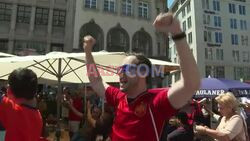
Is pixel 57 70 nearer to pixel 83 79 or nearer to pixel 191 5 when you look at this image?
pixel 83 79

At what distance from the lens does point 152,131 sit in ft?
7.97

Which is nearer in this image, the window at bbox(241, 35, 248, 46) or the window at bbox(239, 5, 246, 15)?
the window at bbox(241, 35, 248, 46)

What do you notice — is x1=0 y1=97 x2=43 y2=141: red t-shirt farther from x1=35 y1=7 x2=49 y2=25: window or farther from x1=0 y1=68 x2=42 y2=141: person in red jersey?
x1=35 y1=7 x2=49 y2=25: window

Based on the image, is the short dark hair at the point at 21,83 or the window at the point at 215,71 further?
the window at the point at 215,71

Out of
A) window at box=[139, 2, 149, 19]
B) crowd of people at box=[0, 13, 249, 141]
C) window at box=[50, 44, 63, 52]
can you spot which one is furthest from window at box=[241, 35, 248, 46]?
crowd of people at box=[0, 13, 249, 141]

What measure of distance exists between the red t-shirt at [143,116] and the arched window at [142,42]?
107ft

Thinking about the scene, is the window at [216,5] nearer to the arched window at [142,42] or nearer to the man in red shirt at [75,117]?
the arched window at [142,42]

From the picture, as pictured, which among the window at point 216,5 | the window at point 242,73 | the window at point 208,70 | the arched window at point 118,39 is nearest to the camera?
the arched window at point 118,39

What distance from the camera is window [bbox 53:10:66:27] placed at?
3250 cm

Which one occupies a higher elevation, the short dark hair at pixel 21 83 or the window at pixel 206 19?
the window at pixel 206 19

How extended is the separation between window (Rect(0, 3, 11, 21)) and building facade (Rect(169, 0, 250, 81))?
35.6m

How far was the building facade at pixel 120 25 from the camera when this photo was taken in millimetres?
33625

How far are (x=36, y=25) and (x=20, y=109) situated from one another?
99.9 ft

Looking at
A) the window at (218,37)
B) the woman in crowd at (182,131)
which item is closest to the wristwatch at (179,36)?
the woman in crowd at (182,131)
